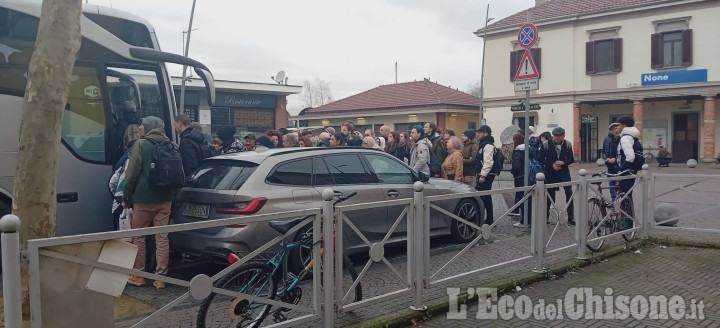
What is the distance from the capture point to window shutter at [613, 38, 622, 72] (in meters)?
30.3

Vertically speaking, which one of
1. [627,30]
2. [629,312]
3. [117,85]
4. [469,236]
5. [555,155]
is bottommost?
[629,312]

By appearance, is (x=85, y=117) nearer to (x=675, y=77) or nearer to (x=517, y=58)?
(x=675, y=77)

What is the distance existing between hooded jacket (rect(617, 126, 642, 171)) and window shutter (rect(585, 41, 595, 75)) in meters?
23.6

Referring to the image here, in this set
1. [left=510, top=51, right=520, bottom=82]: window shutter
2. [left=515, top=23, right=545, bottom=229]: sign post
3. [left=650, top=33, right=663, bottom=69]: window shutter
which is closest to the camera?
[left=515, top=23, right=545, bottom=229]: sign post

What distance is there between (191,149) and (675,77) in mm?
27882

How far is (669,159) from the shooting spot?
28.9 meters

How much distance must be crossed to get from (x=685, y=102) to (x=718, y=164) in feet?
13.2

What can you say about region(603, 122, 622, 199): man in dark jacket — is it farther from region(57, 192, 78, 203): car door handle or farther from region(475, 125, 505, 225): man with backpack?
region(57, 192, 78, 203): car door handle

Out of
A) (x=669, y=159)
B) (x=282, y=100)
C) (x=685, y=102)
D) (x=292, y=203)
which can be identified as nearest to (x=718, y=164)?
(x=669, y=159)

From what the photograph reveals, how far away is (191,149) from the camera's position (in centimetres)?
748

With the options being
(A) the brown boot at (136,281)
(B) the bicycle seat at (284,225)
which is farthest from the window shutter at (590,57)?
(A) the brown boot at (136,281)

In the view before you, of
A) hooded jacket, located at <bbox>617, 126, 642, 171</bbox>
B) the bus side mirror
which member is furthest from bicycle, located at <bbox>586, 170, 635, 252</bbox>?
the bus side mirror

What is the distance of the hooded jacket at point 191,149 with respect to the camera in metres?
7.41

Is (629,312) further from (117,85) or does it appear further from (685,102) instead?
(685,102)
